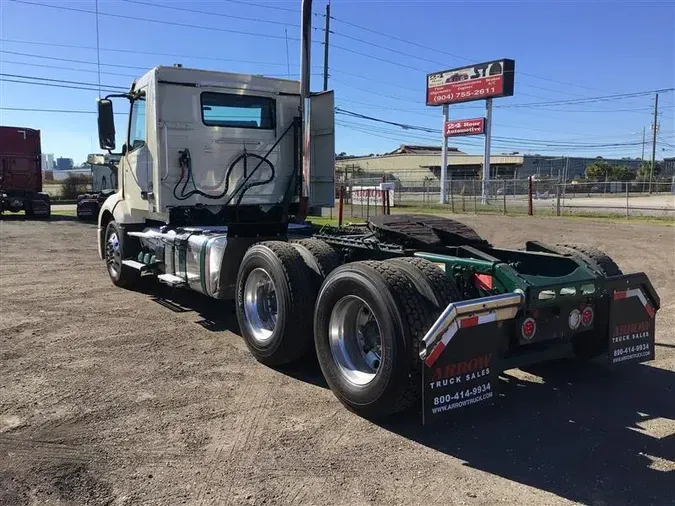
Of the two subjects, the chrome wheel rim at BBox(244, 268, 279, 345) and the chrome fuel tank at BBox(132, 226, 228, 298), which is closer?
the chrome wheel rim at BBox(244, 268, 279, 345)

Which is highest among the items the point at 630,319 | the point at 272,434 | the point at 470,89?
the point at 470,89

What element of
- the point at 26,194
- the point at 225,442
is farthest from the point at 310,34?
the point at 26,194

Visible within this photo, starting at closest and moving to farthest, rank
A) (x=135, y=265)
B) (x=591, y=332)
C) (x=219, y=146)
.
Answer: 1. (x=591, y=332)
2. (x=219, y=146)
3. (x=135, y=265)

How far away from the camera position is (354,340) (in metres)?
4.62


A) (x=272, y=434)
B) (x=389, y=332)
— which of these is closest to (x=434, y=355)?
(x=389, y=332)

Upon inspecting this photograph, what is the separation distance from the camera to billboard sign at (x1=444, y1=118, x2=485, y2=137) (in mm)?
41125

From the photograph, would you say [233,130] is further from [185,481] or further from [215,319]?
[185,481]

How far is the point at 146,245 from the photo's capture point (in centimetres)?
848

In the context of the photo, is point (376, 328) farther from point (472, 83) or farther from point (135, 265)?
point (472, 83)

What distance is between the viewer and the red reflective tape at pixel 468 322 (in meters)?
3.71

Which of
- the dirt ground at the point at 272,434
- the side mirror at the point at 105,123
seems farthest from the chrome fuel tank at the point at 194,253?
the side mirror at the point at 105,123

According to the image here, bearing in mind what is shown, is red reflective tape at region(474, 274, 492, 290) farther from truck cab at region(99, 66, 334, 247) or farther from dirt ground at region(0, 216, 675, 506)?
truck cab at region(99, 66, 334, 247)

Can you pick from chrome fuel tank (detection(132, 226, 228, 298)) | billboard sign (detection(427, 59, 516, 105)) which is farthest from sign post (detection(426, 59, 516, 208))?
chrome fuel tank (detection(132, 226, 228, 298))

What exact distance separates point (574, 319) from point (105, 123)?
655cm
